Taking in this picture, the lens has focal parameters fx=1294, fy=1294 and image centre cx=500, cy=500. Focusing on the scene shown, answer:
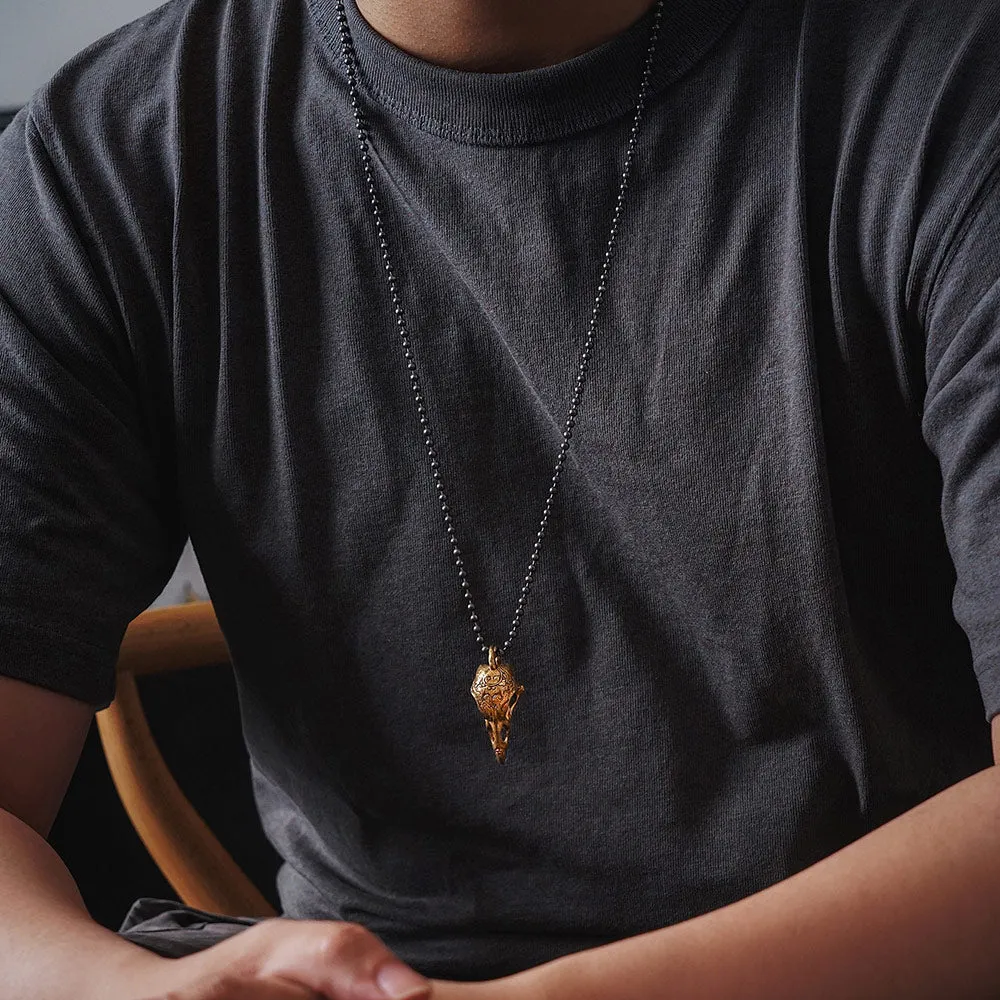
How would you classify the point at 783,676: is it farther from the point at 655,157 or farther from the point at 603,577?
the point at 655,157

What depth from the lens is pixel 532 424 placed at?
0.83m

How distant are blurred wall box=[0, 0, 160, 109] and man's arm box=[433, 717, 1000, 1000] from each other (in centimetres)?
124

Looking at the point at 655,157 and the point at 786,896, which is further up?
the point at 655,157

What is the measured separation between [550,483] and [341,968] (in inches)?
13.9

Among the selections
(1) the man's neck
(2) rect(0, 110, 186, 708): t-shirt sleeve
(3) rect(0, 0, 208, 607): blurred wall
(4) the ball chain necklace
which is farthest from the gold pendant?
(3) rect(0, 0, 208, 607): blurred wall

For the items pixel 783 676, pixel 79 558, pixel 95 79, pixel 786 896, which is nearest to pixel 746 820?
pixel 783 676

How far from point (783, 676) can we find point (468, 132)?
1.30 ft

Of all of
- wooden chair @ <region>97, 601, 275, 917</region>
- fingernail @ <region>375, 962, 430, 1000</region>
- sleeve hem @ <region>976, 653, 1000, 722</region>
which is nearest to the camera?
fingernail @ <region>375, 962, 430, 1000</region>

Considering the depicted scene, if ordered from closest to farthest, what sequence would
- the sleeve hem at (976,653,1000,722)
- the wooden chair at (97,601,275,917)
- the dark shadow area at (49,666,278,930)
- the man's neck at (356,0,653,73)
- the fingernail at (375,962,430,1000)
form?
the fingernail at (375,962,430,1000), the sleeve hem at (976,653,1000,722), the man's neck at (356,0,653,73), the wooden chair at (97,601,275,917), the dark shadow area at (49,666,278,930)

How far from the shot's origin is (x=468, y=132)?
82 centimetres

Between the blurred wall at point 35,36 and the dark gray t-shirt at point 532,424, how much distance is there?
660 mm

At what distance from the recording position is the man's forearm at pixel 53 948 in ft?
2.03

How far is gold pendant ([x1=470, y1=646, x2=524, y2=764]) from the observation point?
0.83 m

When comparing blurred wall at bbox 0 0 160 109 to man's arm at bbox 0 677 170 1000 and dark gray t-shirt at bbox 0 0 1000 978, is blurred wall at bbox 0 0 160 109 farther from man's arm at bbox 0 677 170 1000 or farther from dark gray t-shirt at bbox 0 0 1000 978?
man's arm at bbox 0 677 170 1000
